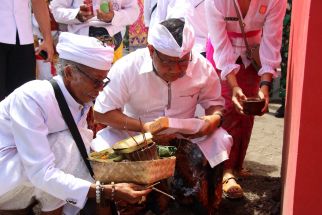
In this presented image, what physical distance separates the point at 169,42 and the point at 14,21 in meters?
1.38

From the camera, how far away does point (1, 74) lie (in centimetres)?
357

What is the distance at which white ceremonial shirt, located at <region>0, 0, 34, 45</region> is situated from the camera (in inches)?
139

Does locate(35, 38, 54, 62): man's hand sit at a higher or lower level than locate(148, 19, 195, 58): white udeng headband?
lower

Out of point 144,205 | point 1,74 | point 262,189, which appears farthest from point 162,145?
point 1,74

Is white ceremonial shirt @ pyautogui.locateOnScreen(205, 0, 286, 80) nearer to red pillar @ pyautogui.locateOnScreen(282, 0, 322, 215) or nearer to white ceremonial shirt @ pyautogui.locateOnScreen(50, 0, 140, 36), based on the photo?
white ceremonial shirt @ pyautogui.locateOnScreen(50, 0, 140, 36)

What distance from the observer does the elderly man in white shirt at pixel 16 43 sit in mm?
3551

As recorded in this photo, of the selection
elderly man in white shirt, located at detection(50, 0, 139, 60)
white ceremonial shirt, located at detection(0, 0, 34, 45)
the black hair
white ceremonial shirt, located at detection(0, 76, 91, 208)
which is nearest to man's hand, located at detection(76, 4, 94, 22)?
elderly man in white shirt, located at detection(50, 0, 139, 60)

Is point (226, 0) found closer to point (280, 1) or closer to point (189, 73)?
point (280, 1)

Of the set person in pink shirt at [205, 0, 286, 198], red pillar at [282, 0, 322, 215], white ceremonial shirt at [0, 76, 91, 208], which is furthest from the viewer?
person in pink shirt at [205, 0, 286, 198]

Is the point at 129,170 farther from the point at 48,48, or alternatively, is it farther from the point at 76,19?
the point at 76,19

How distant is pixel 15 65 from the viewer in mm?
3662

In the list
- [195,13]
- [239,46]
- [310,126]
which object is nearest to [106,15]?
[195,13]

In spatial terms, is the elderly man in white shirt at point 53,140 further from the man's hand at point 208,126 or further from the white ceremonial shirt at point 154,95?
the man's hand at point 208,126

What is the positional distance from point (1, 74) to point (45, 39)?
478 millimetres
